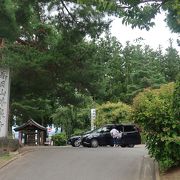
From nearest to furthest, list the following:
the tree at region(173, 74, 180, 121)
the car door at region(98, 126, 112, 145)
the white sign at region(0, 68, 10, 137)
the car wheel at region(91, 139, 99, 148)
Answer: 1. the tree at region(173, 74, 180, 121)
2. the white sign at region(0, 68, 10, 137)
3. the car wheel at region(91, 139, 99, 148)
4. the car door at region(98, 126, 112, 145)

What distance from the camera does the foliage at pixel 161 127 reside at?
14.6m

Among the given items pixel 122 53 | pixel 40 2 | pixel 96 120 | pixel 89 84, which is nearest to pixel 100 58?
pixel 89 84

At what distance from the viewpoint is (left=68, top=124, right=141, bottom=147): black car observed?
32.3 m

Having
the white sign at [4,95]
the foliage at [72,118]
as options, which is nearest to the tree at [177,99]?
the white sign at [4,95]

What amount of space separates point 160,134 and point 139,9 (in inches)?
234

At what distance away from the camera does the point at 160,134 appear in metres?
14.8

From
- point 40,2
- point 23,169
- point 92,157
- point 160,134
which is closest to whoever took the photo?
point 160,134

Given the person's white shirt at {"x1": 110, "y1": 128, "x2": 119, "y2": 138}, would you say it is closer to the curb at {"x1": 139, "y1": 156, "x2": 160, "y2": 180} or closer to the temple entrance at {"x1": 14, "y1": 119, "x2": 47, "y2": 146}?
the temple entrance at {"x1": 14, "y1": 119, "x2": 47, "y2": 146}

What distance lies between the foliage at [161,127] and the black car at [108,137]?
16.9 meters

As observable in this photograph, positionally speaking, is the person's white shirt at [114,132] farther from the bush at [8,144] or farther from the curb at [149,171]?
the curb at [149,171]

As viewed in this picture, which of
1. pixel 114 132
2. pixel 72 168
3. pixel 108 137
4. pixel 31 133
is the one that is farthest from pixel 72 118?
pixel 72 168

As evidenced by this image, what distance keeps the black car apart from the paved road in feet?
35.5

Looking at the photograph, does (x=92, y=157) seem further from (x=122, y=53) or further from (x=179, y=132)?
(x=122, y=53)

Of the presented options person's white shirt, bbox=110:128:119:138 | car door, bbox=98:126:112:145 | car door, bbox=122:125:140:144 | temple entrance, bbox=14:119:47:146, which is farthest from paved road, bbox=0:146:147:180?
temple entrance, bbox=14:119:47:146
